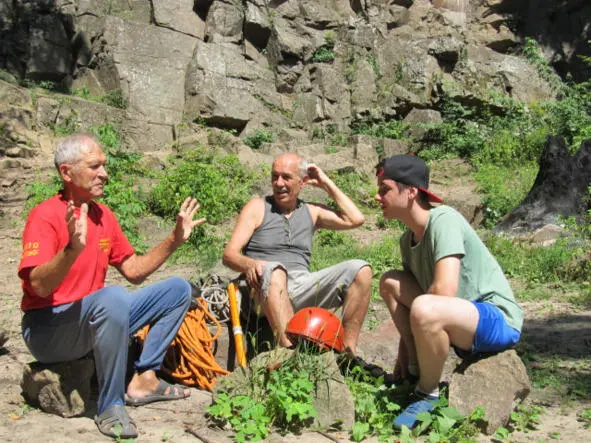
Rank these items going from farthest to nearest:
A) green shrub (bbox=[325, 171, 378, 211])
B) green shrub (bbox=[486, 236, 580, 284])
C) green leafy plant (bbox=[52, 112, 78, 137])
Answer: green leafy plant (bbox=[52, 112, 78, 137]) → green shrub (bbox=[325, 171, 378, 211]) → green shrub (bbox=[486, 236, 580, 284])

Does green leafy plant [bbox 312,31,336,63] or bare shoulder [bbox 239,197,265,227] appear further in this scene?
green leafy plant [bbox 312,31,336,63]

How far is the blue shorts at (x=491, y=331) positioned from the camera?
128 inches

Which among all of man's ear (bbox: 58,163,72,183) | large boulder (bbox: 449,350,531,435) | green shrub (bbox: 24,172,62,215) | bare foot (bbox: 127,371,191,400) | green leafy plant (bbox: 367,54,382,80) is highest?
green leafy plant (bbox: 367,54,382,80)

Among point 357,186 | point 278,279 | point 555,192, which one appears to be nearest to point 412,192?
point 278,279

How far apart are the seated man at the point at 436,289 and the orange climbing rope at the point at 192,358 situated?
1.27 meters

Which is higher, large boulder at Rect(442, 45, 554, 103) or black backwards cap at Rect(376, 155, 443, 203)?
large boulder at Rect(442, 45, 554, 103)

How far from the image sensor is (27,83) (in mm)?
13023

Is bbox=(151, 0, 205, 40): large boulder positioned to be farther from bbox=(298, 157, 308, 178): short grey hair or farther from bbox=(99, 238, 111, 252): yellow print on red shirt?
bbox=(99, 238, 111, 252): yellow print on red shirt

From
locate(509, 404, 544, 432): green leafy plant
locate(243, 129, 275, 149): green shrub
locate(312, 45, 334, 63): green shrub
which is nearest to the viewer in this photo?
locate(509, 404, 544, 432): green leafy plant

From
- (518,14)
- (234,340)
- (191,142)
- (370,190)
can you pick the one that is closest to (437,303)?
(234,340)

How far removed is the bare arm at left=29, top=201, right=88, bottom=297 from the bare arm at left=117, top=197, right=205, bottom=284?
2.11ft

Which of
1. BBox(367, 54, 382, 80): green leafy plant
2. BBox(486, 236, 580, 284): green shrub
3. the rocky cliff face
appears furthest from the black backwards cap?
BBox(367, 54, 382, 80): green leafy plant

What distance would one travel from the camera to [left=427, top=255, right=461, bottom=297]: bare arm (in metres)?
3.22

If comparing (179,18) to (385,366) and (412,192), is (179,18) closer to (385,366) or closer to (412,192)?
(385,366)
